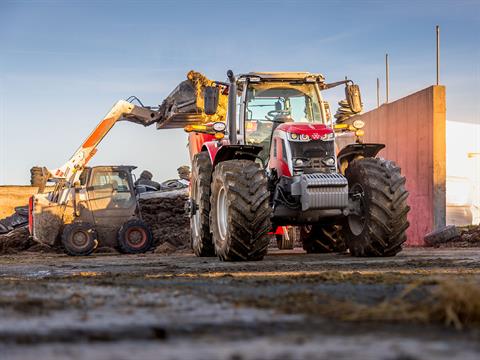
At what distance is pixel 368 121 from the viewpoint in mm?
23359

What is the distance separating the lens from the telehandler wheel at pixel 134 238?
Result: 19.4m

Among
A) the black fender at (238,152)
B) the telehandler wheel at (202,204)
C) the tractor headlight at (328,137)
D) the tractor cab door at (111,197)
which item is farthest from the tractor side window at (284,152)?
the tractor cab door at (111,197)

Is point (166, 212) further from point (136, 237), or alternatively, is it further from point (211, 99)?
point (211, 99)

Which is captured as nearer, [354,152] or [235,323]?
[235,323]

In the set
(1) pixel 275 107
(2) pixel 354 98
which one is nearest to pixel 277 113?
(1) pixel 275 107

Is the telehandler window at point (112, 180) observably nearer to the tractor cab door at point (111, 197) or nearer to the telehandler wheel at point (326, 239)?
the tractor cab door at point (111, 197)

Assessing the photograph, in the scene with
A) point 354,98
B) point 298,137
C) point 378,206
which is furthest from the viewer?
point 354,98

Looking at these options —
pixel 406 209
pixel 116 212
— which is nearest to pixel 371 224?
pixel 406 209

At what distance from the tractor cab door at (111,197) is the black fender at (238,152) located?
321 inches

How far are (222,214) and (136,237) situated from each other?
310 inches

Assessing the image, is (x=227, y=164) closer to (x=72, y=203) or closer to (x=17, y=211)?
(x=72, y=203)

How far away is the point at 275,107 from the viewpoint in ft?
41.5

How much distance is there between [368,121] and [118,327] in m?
20.0

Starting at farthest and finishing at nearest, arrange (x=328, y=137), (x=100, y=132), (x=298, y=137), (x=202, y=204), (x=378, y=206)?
(x=100, y=132), (x=202, y=204), (x=328, y=137), (x=298, y=137), (x=378, y=206)
